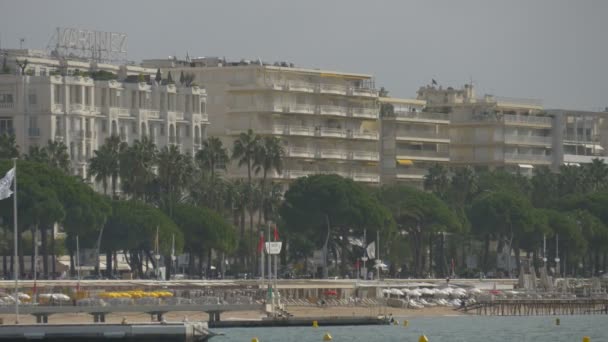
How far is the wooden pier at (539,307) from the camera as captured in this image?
185375 millimetres

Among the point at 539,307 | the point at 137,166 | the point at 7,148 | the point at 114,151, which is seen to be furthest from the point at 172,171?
the point at 539,307

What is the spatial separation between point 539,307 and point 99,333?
274 feet

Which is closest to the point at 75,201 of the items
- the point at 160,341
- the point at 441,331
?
the point at 441,331

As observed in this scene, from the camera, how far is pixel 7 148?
614 ft

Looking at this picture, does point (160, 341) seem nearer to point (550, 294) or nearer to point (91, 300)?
point (91, 300)

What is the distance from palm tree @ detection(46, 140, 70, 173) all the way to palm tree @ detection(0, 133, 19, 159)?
3.25 m

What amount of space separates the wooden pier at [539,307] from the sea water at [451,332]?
38.2 ft

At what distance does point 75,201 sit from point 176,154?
1964cm

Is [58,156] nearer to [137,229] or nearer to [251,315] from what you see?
[137,229]

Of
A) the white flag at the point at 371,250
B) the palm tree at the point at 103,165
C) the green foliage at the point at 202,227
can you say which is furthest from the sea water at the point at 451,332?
the palm tree at the point at 103,165

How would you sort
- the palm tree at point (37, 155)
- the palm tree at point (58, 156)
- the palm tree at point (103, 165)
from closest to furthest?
the palm tree at point (37, 155) < the palm tree at point (58, 156) < the palm tree at point (103, 165)

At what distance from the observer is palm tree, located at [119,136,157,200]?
192625mm

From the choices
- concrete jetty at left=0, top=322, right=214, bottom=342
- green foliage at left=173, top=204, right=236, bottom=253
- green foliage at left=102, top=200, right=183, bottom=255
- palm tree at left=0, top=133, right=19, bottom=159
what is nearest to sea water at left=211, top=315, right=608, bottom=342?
concrete jetty at left=0, top=322, right=214, bottom=342

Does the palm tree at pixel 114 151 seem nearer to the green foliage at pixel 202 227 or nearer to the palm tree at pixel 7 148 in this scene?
the green foliage at pixel 202 227
